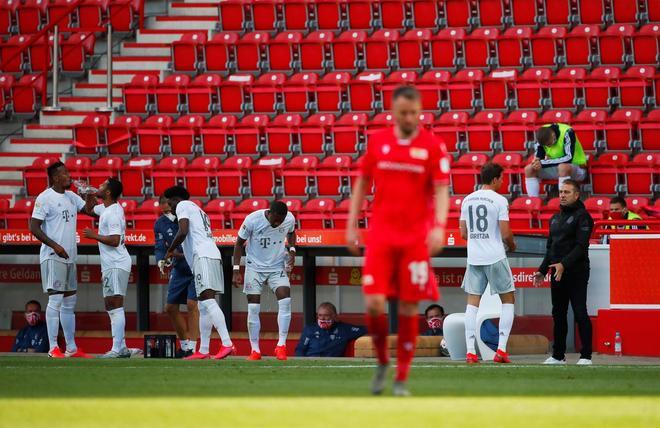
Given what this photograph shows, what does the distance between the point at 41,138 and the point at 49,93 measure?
169 centimetres

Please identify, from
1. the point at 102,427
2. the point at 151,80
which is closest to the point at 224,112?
the point at 151,80

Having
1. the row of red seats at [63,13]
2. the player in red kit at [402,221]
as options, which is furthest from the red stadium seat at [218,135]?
the player in red kit at [402,221]

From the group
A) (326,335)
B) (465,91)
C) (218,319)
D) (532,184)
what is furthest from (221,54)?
(218,319)

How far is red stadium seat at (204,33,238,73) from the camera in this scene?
21719mm

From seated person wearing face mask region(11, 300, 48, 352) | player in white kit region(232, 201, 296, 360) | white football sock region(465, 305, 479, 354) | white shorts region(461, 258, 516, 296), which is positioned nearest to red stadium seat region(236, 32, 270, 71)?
seated person wearing face mask region(11, 300, 48, 352)

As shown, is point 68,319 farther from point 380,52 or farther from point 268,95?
point 380,52

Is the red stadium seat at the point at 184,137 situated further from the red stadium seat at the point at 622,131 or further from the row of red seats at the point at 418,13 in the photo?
the red stadium seat at the point at 622,131

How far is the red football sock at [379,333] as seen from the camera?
7609 mm

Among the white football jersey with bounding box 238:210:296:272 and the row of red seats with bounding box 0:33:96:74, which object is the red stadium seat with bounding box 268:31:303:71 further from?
the white football jersey with bounding box 238:210:296:272

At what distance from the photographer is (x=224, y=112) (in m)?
20.8

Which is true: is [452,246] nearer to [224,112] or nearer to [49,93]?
[224,112]

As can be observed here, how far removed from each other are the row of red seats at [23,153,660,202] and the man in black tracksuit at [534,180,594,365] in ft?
16.0

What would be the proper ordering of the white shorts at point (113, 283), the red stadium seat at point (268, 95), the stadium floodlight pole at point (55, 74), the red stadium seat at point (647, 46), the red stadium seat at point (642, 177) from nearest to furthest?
1. the white shorts at point (113, 283)
2. the red stadium seat at point (642, 177)
3. the red stadium seat at point (647, 46)
4. the red stadium seat at point (268, 95)
5. the stadium floodlight pole at point (55, 74)

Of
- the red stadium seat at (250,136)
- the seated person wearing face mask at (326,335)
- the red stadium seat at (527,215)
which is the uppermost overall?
the red stadium seat at (250,136)
